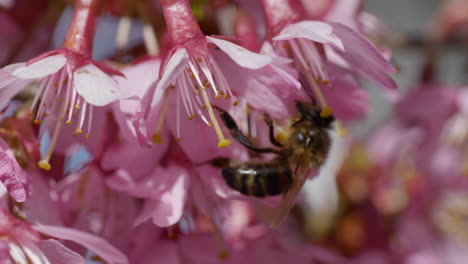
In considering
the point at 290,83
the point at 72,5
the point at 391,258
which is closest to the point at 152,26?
the point at 72,5

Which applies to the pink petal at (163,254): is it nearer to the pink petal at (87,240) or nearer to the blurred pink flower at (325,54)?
the pink petal at (87,240)

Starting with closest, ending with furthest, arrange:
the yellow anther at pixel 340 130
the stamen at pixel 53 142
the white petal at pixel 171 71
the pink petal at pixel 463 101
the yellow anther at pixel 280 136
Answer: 1. the white petal at pixel 171 71
2. the stamen at pixel 53 142
3. the yellow anther at pixel 280 136
4. the yellow anther at pixel 340 130
5. the pink petal at pixel 463 101

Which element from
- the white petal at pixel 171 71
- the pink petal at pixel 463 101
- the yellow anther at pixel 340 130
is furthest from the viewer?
the pink petal at pixel 463 101

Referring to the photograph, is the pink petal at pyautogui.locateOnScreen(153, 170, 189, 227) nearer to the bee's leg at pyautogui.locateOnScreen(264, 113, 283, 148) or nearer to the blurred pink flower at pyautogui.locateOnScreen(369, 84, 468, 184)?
the bee's leg at pyautogui.locateOnScreen(264, 113, 283, 148)

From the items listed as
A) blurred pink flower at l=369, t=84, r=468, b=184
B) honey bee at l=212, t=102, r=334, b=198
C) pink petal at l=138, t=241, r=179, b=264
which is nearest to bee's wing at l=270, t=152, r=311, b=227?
honey bee at l=212, t=102, r=334, b=198

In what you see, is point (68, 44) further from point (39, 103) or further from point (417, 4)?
point (417, 4)

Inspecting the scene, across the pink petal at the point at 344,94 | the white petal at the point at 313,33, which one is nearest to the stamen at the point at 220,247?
the pink petal at the point at 344,94

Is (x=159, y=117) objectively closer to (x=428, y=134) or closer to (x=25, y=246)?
(x=25, y=246)
